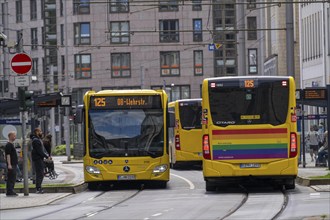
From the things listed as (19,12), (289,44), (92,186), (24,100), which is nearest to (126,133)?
(92,186)

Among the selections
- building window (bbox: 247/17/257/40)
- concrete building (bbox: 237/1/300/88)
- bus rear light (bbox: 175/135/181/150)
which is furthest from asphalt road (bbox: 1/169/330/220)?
building window (bbox: 247/17/257/40)

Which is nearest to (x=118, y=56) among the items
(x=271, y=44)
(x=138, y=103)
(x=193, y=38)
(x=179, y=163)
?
(x=193, y=38)

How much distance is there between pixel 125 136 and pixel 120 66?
205 feet

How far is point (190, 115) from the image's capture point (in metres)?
44.2

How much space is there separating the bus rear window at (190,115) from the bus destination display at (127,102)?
11875mm

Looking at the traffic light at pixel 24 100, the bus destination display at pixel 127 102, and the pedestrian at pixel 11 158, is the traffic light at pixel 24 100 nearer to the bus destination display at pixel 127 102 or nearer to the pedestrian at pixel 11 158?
the pedestrian at pixel 11 158

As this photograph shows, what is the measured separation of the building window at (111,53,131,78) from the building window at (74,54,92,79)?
1.93 metres

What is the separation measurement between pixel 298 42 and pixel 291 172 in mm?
56405

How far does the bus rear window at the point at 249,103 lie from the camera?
1101 inches

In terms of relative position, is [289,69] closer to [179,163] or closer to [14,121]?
[179,163]

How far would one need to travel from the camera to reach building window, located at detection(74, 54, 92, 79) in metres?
93.6

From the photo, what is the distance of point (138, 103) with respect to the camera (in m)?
32.2

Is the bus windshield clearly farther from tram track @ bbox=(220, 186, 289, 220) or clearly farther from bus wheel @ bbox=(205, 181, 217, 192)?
tram track @ bbox=(220, 186, 289, 220)

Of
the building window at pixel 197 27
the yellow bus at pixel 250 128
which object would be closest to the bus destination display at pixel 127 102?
the yellow bus at pixel 250 128
